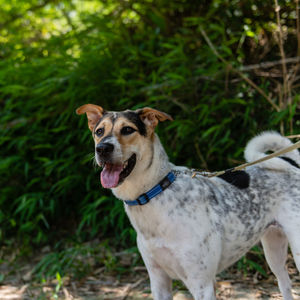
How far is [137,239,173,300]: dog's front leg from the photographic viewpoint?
2.56 m

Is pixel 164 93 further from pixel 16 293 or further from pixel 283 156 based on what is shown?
pixel 16 293

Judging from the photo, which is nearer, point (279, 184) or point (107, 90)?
point (279, 184)

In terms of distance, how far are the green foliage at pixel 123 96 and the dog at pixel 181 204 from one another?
1.49m

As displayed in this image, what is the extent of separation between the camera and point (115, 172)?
2.36 m

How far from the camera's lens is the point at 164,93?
4.72 metres

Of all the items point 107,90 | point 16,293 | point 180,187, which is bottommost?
point 16,293

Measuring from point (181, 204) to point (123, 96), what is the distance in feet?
9.24

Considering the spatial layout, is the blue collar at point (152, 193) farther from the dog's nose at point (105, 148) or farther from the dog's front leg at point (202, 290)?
the dog's front leg at point (202, 290)

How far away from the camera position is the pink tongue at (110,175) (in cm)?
232

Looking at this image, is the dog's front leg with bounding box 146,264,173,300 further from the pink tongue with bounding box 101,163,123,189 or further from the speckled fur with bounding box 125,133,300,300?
the pink tongue with bounding box 101,163,123,189

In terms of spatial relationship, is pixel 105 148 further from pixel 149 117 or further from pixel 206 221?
pixel 206 221

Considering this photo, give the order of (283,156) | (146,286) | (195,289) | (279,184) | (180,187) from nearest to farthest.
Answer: (195,289), (180,187), (279,184), (283,156), (146,286)

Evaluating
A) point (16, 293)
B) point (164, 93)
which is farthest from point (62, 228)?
point (164, 93)

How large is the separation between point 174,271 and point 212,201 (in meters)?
0.51
